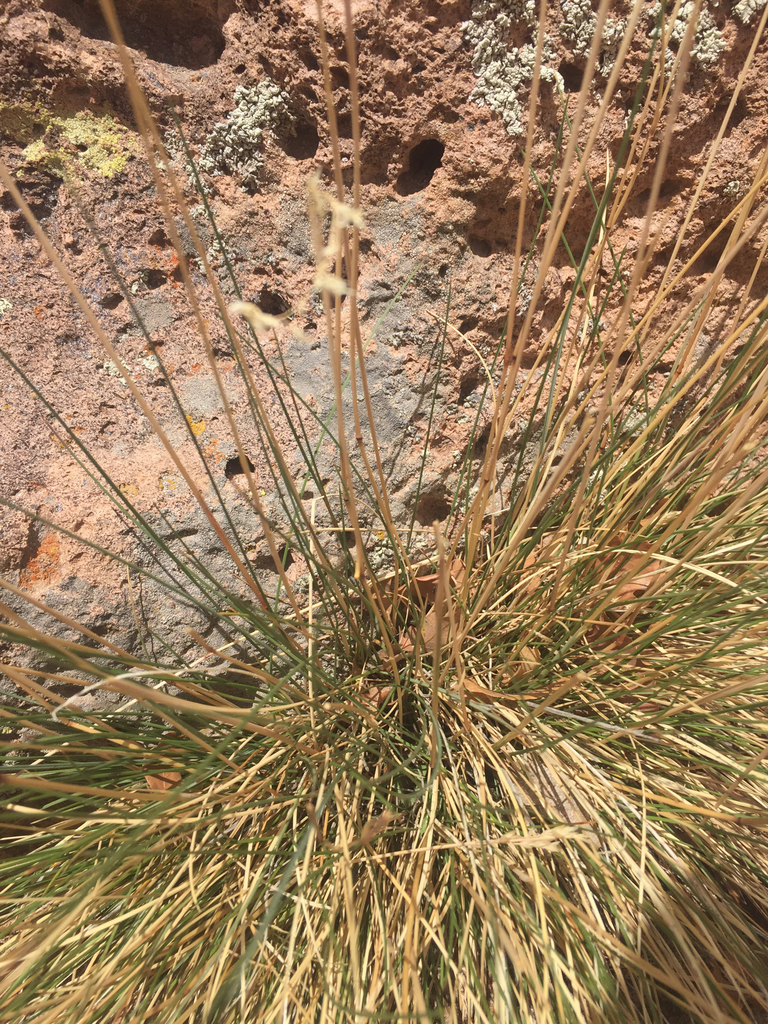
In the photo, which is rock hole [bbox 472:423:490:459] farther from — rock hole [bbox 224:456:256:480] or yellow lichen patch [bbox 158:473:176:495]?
yellow lichen patch [bbox 158:473:176:495]

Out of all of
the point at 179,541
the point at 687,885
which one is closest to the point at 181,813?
the point at 179,541

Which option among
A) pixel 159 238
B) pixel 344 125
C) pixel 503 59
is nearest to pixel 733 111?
pixel 503 59

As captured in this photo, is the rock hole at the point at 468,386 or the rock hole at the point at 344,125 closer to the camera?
the rock hole at the point at 344,125

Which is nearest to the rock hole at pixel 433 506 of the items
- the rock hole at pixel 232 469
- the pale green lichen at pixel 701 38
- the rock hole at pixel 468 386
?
the rock hole at pixel 468 386

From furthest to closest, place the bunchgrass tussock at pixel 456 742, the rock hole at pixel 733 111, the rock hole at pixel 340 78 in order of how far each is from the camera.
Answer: the rock hole at pixel 733 111
the rock hole at pixel 340 78
the bunchgrass tussock at pixel 456 742

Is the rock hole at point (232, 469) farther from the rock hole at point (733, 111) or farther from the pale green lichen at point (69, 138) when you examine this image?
the rock hole at point (733, 111)

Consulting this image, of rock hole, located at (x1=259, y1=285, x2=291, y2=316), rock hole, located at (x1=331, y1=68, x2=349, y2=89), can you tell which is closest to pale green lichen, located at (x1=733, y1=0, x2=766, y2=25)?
rock hole, located at (x1=331, y1=68, x2=349, y2=89)

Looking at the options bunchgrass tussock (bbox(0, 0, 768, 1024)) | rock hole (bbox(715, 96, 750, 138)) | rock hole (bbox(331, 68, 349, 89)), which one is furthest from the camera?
rock hole (bbox(715, 96, 750, 138))
